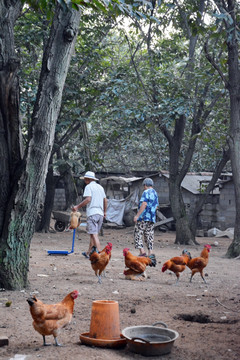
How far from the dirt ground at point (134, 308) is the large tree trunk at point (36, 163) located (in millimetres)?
419

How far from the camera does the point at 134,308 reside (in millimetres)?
6223

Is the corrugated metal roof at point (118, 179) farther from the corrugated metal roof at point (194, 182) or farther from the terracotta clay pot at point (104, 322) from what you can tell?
the terracotta clay pot at point (104, 322)

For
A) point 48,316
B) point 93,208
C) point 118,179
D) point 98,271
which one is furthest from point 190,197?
point 48,316

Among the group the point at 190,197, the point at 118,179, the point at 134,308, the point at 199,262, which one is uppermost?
the point at 118,179

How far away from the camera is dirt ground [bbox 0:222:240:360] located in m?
4.49

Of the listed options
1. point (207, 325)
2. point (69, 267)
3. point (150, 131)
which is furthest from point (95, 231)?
point (150, 131)

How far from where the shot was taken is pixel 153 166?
36.2 m

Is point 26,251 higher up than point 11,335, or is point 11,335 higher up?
point 26,251

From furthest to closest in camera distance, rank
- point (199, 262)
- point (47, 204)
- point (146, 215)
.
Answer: point (47, 204) → point (146, 215) → point (199, 262)

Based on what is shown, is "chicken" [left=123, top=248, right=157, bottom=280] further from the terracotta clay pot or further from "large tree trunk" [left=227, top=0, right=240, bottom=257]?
"large tree trunk" [left=227, top=0, right=240, bottom=257]

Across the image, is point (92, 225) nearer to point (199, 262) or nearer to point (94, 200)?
point (94, 200)

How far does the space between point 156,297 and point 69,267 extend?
10.9ft

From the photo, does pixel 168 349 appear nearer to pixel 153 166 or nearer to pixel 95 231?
pixel 95 231

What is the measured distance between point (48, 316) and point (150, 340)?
103 centimetres
